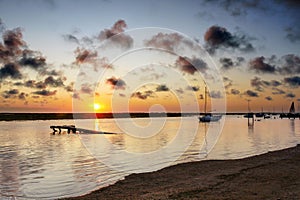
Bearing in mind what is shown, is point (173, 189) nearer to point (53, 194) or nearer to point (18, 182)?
point (53, 194)

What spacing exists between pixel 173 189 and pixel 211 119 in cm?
12964

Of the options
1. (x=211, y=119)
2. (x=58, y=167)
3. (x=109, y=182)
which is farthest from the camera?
(x=211, y=119)

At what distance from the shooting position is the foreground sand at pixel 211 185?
14039 millimetres

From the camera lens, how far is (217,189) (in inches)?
601

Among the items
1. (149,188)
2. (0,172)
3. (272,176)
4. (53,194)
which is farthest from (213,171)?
(0,172)

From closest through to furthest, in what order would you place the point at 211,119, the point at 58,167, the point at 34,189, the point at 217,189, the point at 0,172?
1. the point at 217,189
2. the point at 34,189
3. the point at 0,172
4. the point at 58,167
5. the point at 211,119

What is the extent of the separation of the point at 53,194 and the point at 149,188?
213 inches

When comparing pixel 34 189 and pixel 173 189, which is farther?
pixel 34 189

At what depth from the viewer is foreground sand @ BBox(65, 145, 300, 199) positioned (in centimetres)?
1404

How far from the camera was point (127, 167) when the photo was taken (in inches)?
1037

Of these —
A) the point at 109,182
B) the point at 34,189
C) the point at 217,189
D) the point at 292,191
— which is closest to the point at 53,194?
the point at 34,189

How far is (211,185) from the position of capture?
16.2 meters

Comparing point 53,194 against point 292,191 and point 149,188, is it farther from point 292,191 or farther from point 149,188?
point 292,191

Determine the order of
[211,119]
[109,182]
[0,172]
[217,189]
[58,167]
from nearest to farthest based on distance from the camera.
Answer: [217,189]
[109,182]
[0,172]
[58,167]
[211,119]
